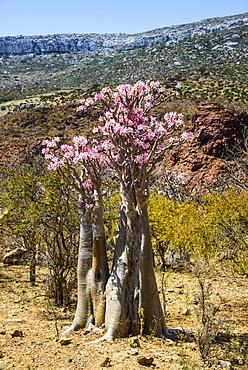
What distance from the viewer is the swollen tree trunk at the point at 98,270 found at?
608cm

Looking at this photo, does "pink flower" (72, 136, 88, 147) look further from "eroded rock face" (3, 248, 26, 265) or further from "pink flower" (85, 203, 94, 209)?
"eroded rock face" (3, 248, 26, 265)

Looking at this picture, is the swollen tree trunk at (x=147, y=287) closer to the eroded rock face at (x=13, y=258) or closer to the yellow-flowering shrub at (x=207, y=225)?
the yellow-flowering shrub at (x=207, y=225)

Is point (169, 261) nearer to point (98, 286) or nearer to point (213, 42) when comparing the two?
point (98, 286)

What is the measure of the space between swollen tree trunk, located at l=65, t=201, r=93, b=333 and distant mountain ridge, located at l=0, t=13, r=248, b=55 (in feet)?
431

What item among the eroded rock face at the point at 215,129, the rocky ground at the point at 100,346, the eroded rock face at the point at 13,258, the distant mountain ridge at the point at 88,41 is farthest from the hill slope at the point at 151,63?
the rocky ground at the point at 100,346

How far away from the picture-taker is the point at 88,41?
170375mm

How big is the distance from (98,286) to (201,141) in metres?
25.9

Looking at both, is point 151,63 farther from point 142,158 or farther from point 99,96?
point 142,158

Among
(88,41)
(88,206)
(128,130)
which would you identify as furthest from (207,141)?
(88,41)

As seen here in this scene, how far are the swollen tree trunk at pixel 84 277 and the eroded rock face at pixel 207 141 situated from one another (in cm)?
2134

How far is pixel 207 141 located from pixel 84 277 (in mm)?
25659

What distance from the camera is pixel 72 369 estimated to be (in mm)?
4152

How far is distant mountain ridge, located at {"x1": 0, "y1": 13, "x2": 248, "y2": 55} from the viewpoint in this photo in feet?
425

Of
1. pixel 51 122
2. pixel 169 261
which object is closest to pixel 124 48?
pixel 51 122
